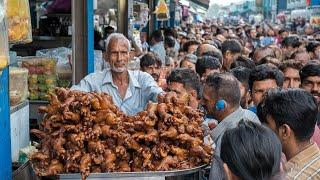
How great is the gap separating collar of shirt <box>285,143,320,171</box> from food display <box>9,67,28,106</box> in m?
1.95

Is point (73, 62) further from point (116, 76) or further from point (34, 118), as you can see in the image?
point (116, 76)

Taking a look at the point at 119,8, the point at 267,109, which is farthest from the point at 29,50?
the point at 267,109

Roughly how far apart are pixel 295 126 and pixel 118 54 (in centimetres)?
183

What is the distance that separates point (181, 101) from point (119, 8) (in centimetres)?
637

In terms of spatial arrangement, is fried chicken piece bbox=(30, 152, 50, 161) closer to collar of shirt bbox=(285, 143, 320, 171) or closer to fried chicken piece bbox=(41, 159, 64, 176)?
fried chicken piece bbox=(41, 159, 64, 176)

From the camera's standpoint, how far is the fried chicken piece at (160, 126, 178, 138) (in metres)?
2.64

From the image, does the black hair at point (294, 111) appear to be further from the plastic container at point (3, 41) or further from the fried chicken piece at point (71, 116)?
the plastic container at point (3, 41)

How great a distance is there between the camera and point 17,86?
3.64m

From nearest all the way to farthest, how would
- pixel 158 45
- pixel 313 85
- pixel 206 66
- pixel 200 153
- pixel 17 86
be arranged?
pixel 200 153, pixel 17 86, pixel 313 85, pixel 206 66, pixel 158 45

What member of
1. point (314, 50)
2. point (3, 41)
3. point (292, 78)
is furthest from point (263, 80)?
point (314, 50)

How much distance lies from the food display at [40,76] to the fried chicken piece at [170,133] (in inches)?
105

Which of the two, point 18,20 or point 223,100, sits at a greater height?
point 18,20

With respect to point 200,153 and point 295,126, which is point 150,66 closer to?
point 200,153

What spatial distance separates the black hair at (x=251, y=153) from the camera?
1908 mm
